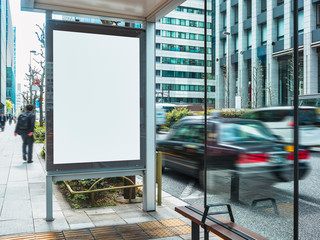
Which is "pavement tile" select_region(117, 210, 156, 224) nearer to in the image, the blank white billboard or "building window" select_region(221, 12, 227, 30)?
the blank white billboard

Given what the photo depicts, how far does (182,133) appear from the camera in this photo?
8.90m

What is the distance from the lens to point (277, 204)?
13.9 feet

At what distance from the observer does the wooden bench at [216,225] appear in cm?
309

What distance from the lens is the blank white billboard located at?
198 inches

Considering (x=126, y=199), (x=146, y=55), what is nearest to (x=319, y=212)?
(x=126, y=199)

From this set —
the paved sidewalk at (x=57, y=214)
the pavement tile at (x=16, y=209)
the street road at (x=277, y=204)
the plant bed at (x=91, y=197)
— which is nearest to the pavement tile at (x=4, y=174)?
the paved sidewalk at (x=57, y=214)

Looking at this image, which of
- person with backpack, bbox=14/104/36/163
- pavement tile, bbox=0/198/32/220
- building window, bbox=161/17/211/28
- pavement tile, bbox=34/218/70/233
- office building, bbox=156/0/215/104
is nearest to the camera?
pavement tile, bbox=34/218/70/233

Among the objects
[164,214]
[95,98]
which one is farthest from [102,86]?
[164,214]

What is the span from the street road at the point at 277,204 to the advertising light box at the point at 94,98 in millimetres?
1616

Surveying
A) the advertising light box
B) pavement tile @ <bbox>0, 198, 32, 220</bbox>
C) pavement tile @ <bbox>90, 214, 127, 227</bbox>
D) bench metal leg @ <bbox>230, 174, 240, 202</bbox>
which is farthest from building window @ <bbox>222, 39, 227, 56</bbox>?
pavement tile @ <bbox>0, 198, 32, 220</bbox>

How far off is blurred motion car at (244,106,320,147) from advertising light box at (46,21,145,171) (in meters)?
2.38

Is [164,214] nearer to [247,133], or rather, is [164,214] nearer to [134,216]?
[134,216]

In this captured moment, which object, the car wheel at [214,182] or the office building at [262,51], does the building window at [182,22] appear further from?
the car wheel at [214,182]

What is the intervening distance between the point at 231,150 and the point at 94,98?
8.31ft
